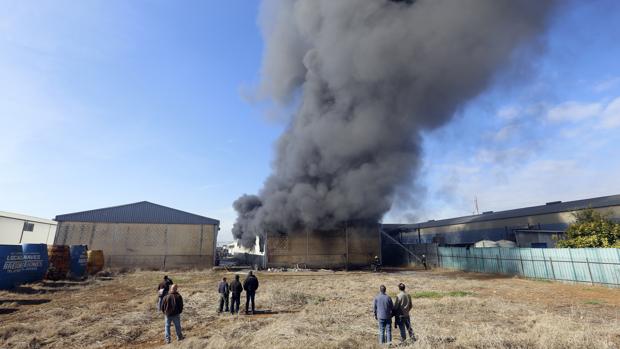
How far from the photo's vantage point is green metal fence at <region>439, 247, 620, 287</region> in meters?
18.2

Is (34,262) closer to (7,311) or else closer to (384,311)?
(7,311)

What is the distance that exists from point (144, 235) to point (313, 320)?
94.0ft

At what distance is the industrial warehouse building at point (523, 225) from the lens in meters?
32.6

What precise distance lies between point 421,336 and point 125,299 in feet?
43.6

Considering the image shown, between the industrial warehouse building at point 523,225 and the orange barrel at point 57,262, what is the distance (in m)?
34.4

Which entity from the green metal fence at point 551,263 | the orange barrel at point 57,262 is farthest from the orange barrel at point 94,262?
the green metal fence at point 551,263

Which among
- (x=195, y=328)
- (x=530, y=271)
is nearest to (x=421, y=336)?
(x=195, y=328)

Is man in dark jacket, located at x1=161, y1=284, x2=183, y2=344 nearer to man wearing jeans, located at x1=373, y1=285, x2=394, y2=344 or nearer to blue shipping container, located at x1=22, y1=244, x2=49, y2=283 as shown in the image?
man wearing jeans, located at x1=373, y1=285, x2=394, y2=344

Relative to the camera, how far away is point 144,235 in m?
33.3

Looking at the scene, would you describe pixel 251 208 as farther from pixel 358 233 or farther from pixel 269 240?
pixel 358 233

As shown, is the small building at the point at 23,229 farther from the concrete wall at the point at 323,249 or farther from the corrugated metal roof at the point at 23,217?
the concrete wall at the point at 323,249

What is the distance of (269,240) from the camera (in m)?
34.1

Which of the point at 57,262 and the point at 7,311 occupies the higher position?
the point at 57,262

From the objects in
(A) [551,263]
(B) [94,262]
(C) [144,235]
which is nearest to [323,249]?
(C) [144,235]
